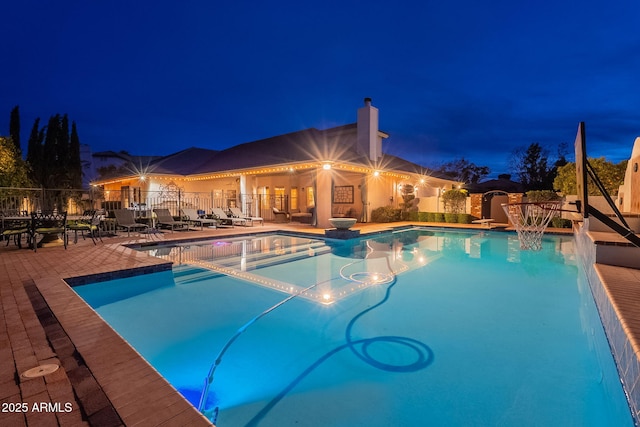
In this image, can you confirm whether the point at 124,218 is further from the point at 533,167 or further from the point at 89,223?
the point at 533,167

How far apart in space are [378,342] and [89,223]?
990 cm

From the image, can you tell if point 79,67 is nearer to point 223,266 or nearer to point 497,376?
point 223,266

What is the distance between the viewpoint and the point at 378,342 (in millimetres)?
3904

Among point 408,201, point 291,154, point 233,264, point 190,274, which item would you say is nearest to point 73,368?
point 190,274

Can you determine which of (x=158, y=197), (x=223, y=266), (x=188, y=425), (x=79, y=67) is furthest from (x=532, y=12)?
(x=79, y=67)

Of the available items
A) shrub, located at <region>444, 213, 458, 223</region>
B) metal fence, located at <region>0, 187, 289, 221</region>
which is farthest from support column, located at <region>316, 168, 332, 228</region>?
shrub, located at <region>444, 213, 458, 223</region>

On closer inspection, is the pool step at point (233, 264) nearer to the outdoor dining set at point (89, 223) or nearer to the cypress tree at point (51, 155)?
the outdoor dining set at point (89, 223)

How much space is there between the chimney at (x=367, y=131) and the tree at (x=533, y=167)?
83.1 ft

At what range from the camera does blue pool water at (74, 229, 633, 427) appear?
2754 mm

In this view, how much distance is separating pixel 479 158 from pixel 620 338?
63.4m

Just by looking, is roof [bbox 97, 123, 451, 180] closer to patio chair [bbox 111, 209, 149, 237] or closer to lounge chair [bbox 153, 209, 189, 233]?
lounge chair [bbox 153, 209, 189, 233]

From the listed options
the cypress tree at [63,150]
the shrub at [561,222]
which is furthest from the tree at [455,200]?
the cypress tree at [63,150]

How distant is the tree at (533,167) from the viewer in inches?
1332

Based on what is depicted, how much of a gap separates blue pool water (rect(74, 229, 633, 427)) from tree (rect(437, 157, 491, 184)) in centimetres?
3624
